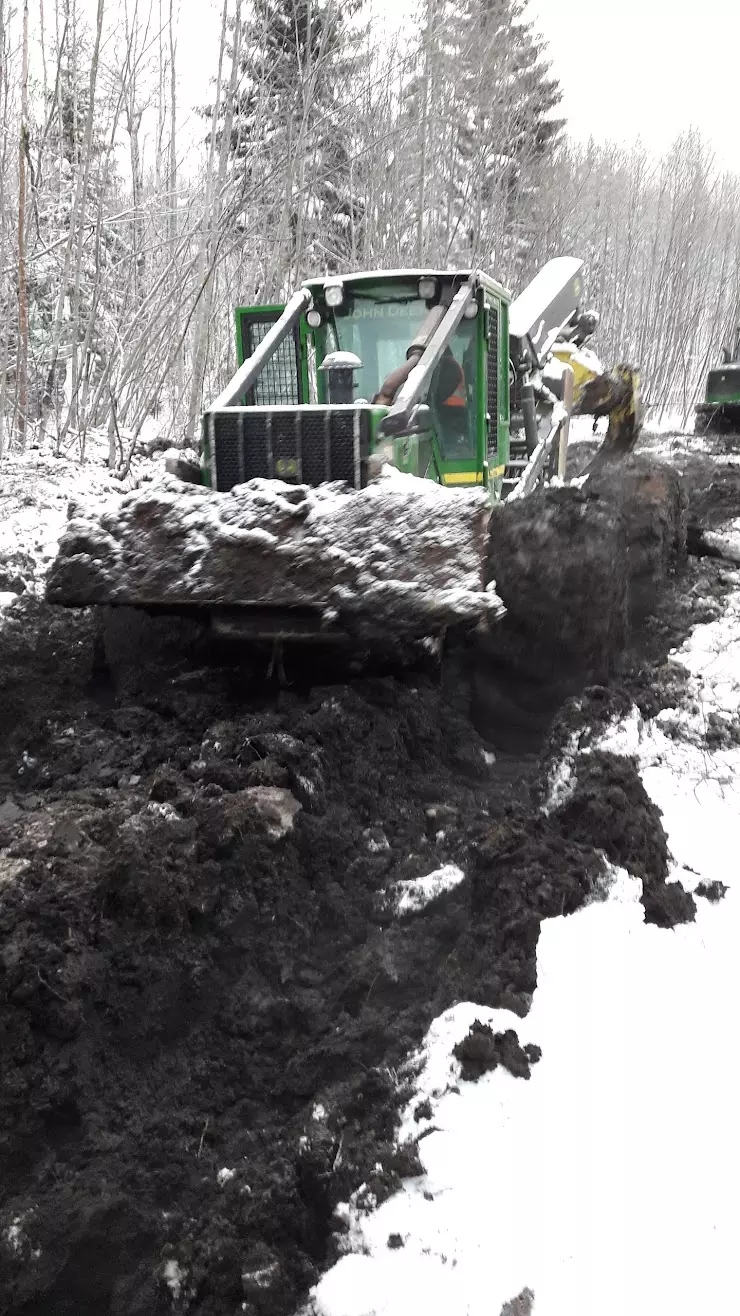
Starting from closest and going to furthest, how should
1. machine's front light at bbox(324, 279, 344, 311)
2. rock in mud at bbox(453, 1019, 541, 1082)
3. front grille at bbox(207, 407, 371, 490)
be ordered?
rock in mud at bbox(453, 1019, 541, 1082) → front grille at bbox(207, 407, 371, 490) → machine's front light at bbox(324, 279, 344, 311)

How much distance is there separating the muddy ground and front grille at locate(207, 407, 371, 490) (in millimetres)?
1015

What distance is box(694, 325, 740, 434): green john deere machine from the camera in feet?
53.2

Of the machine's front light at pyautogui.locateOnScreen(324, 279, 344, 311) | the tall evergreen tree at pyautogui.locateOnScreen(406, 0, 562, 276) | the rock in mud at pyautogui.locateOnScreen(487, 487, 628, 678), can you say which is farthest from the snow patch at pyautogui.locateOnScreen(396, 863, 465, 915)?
the tall evergreen tree at pyautogui.locateOnScreen(406, 0, 562, 276)

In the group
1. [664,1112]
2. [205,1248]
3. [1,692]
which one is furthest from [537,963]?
[1,692]

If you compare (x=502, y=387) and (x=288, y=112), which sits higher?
(x=288, y=112)

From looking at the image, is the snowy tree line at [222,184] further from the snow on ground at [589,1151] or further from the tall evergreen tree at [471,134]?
the snow on ground at [589,1151]

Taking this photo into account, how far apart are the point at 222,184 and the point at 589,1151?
10.0 metres

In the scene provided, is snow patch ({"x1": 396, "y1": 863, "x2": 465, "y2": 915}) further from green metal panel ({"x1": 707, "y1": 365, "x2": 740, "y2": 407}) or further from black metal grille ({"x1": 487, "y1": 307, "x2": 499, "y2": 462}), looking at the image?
green metal panel ({"x1": 707, "y1": 365, "x2": 740, "y2": 407})

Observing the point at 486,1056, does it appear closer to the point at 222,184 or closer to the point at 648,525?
the point at 648,525

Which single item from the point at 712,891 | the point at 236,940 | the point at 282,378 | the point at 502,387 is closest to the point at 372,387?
the point at 282,378

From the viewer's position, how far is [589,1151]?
2.45 m

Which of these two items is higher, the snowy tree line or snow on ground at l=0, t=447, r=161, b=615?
the snowy tree line

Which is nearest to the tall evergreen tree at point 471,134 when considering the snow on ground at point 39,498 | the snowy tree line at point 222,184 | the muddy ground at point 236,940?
the snowy tree line at point 222,184

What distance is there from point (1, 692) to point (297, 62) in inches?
403
